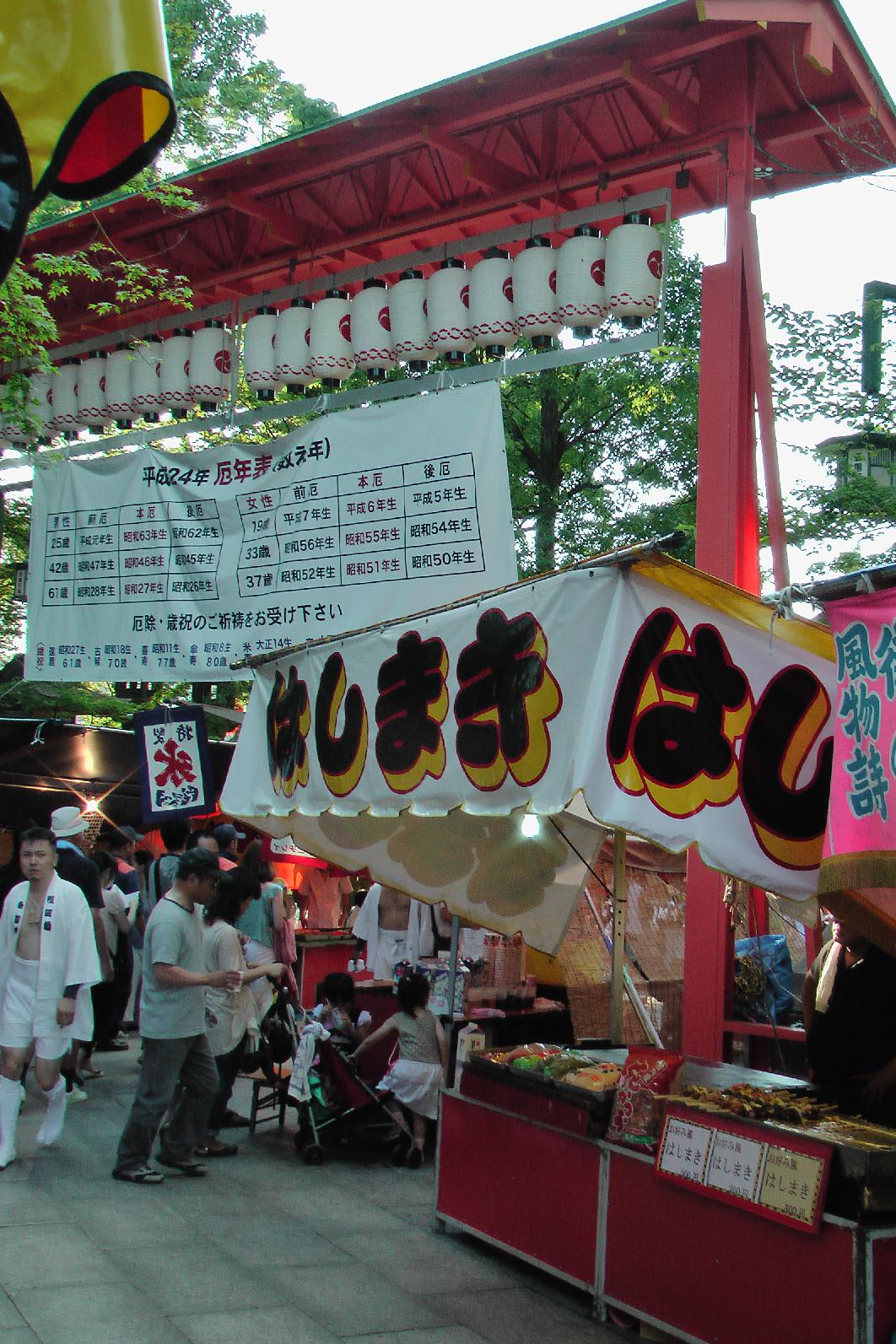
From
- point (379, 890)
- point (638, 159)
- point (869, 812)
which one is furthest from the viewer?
point (379, 890)

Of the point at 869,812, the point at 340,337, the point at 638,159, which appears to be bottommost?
the point at 869,812

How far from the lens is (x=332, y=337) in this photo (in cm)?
1078

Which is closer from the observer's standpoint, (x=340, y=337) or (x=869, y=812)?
(x=869, y=812)

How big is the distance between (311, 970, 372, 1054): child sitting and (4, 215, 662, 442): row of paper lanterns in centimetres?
523

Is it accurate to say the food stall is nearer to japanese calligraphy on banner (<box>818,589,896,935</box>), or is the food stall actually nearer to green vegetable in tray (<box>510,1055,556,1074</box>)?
green vegetable in tray (<box>510,1055,556,1074</box>)

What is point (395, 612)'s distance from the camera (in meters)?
9.87

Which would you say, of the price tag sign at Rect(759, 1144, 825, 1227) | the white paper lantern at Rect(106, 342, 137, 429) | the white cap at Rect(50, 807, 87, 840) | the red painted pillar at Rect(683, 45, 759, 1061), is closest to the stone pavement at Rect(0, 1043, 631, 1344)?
the price tag sign at Rect(759, 1144, 825, 1227)

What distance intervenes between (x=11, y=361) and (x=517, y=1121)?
31.5ft

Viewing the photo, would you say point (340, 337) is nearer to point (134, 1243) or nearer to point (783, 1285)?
point (134, 1243)

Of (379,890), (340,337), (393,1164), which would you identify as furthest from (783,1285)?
(340,337)

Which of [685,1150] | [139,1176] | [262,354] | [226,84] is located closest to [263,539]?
[262,354]

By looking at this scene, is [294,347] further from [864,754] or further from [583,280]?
[864,754]

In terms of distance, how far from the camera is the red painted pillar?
7.95m

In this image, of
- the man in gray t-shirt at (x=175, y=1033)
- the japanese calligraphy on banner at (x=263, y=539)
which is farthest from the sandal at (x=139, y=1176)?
the japanese calligraphy on banner at (x=263, y=539)
